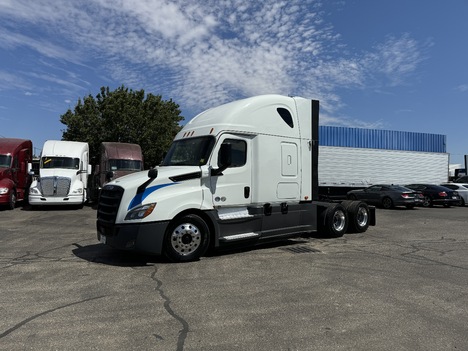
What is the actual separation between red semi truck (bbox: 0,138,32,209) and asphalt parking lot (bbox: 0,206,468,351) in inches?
365

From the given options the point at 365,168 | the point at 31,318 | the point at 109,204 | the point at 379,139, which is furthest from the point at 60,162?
the point at 379,139

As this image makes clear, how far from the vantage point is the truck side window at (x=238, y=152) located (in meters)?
7.91

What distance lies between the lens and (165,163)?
8.50 meters

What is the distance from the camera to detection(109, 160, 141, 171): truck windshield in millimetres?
19375

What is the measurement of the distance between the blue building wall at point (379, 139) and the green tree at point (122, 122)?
14450 millimetres

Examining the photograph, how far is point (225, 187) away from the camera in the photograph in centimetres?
777

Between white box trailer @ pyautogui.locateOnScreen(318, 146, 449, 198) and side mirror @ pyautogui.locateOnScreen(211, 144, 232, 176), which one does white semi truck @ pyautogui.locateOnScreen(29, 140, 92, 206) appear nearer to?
side mirror @ pyautogui.locateOnScreen(211, 144, 232, 176)

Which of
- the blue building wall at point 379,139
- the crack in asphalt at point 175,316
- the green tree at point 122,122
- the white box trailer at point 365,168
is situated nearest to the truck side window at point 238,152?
the crack in asphalt at point 175,316

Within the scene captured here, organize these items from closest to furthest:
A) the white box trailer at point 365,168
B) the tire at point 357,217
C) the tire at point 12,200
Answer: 1. the tire at point 357,217
2. the tire at point 12,200
3. the white box trailer at point 365,168

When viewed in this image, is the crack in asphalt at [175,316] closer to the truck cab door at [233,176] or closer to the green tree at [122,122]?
the truck cab door at [233,176]

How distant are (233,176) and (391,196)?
53.9ft

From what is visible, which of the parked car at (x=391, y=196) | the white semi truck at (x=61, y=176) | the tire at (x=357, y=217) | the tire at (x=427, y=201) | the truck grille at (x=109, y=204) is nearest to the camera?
the truck grille at (x=109, y=204)

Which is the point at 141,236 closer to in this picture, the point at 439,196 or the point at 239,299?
the point at 239,299

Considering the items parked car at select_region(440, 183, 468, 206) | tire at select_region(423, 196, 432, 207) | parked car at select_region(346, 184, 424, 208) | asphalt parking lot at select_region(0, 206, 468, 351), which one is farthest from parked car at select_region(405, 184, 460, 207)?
asphalt parking lot at select_region(0, 206, 468, 351)
